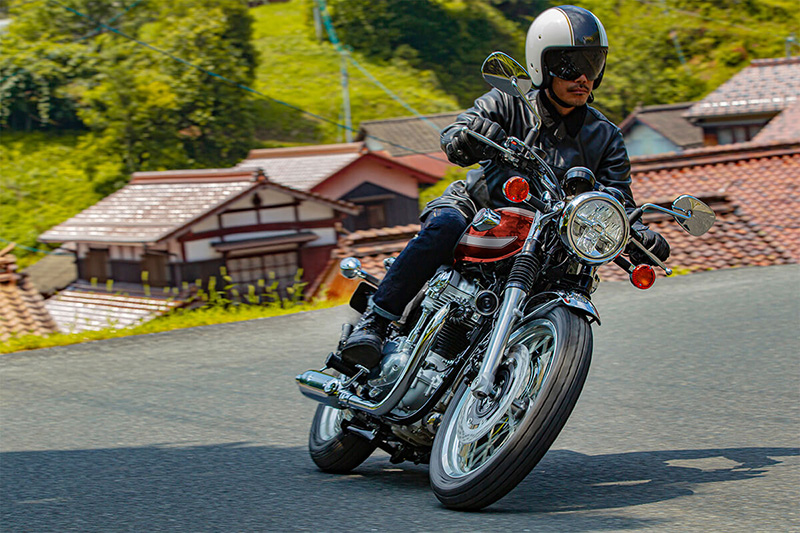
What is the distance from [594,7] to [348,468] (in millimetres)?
72384

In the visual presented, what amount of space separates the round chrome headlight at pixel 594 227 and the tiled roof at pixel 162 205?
83.2 feet

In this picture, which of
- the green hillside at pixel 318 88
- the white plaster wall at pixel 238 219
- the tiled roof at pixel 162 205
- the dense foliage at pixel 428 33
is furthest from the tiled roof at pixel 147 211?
the dense foliage at pixel 428 33

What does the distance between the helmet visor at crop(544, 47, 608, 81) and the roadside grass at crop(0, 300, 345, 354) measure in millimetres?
6602

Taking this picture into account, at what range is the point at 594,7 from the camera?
72188 mm

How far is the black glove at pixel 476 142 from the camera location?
12.0 ft

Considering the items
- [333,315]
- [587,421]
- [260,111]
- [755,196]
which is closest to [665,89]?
[260,111]

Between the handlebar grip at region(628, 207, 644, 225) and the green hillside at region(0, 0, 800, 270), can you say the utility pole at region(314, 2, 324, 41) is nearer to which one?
the green hillside at region(0, 0, 800, 270)

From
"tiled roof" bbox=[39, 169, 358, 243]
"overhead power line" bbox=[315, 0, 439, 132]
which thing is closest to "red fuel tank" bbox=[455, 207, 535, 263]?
"tiled roof" bbox=[39, 169, 358, 243]

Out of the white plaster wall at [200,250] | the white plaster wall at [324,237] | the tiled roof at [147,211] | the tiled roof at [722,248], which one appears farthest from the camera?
the white plaster wall at [324,237]

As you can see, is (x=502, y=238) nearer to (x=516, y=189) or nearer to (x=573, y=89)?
(x=516, y=189)

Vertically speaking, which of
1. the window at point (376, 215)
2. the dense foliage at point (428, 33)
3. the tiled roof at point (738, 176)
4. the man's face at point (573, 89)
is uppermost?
the dense foliage at point (428, 33)

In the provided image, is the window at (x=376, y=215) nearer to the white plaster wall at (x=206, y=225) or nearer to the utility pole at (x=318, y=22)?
the white plaster wall at (x=206, y=225)

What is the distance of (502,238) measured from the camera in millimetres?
3775

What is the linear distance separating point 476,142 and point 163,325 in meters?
7.45
